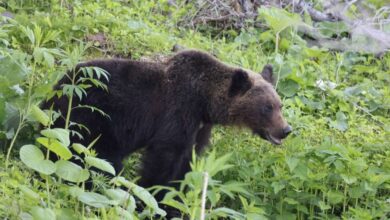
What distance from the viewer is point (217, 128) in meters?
9.03

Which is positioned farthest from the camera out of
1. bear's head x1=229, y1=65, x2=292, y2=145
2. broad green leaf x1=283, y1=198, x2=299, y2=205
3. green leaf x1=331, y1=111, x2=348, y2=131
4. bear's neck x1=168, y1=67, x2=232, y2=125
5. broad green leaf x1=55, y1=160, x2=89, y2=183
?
green leaf x1=331, y1=111, x2=348, y2=131

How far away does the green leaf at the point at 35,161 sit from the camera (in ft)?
15.3

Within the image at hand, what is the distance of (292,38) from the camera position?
11.2 metres

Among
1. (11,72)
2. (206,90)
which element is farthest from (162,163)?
(11,72)

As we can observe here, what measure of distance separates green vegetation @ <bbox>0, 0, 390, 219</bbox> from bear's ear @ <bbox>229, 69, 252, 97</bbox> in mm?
692

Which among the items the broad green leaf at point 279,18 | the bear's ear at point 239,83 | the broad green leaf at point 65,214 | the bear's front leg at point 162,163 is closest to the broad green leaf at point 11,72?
the bear's front leg at point 162,163

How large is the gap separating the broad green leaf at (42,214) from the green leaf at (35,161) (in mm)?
360

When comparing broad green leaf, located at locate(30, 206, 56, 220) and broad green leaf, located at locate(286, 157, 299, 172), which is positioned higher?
broad green leaf, located at locate(30, 206, 56, 220)

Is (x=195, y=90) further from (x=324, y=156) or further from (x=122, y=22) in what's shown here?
(x=122, y=22)

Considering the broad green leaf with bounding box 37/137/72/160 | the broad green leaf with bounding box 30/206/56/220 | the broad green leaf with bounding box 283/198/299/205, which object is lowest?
the broad green leaf with bounding box 283/198/299/205

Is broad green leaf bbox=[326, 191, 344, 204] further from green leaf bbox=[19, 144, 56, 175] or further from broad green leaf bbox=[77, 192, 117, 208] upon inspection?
green leaf bbox=[19, 144, 56, 175]

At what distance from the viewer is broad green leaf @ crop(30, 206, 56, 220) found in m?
4.34

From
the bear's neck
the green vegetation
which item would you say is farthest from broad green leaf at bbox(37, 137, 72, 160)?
the bear's neck

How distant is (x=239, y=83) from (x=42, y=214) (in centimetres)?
380
